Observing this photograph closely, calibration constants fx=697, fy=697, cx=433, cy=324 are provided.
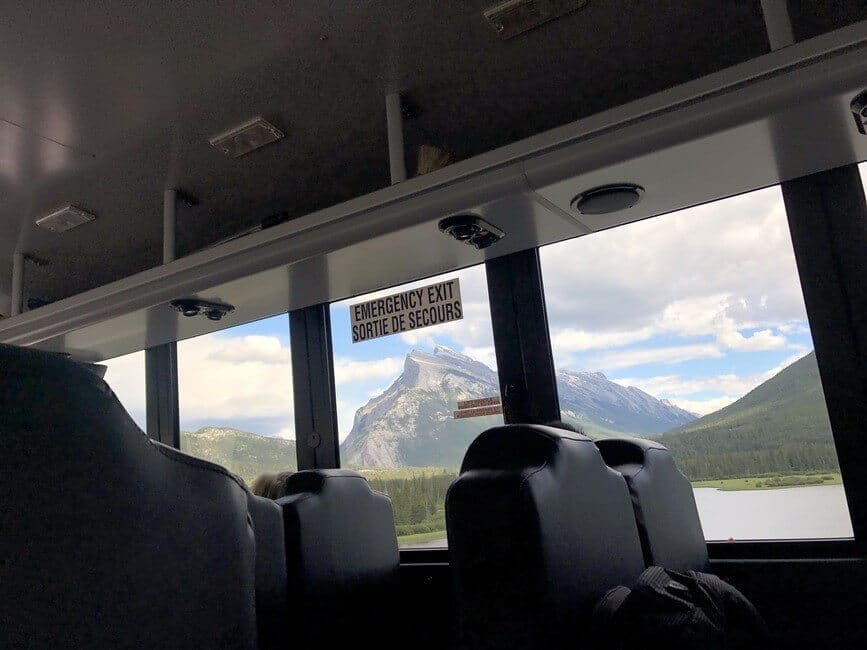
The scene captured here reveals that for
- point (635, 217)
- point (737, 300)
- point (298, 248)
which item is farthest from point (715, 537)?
point (298, 248)

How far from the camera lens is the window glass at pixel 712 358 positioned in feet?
7.27

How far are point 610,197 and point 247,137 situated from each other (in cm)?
130

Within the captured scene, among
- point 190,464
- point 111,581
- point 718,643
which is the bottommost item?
point 718,643

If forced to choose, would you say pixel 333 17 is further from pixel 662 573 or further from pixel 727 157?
pixel 662 573

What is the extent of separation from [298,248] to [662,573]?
159 centimetres

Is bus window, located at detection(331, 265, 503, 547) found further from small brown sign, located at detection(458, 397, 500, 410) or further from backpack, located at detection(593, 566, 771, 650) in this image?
backpack, located at detection(593, 566, 771, 650)

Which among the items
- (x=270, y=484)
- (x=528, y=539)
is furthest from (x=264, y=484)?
(x=528, y=539)

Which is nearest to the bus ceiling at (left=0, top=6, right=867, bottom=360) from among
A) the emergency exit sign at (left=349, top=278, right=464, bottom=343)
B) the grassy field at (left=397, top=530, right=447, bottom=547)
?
the emergency exit sign at (left=349, top=278, right=464, bottom=343)

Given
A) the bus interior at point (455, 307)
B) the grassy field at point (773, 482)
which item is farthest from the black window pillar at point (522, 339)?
the grassy field at point (773, 482)

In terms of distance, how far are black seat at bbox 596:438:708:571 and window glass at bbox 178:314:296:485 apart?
5.84 feet

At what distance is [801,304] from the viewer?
2.22 metres

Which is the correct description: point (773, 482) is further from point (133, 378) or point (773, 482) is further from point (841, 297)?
point (133, 378)

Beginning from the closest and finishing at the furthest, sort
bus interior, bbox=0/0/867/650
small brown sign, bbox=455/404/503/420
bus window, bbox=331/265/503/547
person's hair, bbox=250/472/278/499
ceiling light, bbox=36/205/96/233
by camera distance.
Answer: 1. bus interior, bbox=0/0/867/650
2. person's hair, bbox=250/472/278/499
3. small brown sign, bbox=455/404/503/420
4. bus window, bbox=331/265/503/547
5. ceiling light, bbox=36/205/96/233

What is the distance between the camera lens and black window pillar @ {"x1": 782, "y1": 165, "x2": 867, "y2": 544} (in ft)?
6.79
